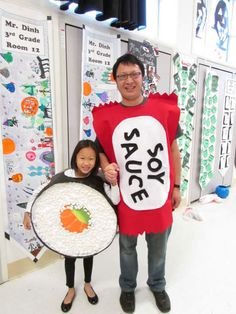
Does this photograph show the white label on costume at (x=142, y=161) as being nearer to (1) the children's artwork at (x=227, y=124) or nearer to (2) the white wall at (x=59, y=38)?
(2) the white wall at (x=59, y=38)

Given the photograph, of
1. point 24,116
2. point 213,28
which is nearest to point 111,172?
point 24,116

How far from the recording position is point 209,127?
314cm

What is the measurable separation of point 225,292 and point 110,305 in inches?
29.2

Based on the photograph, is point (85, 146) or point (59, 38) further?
point (59, 38)

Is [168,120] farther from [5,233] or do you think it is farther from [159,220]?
[5,233]

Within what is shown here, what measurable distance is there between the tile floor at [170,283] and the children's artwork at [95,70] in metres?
1.02

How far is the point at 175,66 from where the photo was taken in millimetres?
2586

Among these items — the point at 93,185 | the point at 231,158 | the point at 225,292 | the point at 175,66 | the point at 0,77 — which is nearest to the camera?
the point at 93,185

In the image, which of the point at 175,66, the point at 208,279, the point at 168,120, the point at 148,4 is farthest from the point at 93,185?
the point at 148,4

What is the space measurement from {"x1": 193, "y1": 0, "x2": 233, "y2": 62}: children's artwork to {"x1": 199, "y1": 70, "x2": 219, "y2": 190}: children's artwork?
0.31 meters

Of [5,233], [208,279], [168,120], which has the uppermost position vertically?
[168,120]

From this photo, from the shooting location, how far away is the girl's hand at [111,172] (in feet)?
4.09

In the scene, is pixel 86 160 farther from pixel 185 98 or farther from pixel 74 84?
pixel 185 98

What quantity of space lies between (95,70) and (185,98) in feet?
4.06
